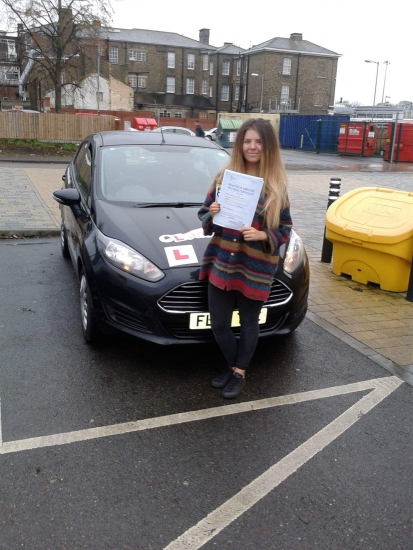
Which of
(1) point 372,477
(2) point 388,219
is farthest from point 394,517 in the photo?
(2) point 388,219

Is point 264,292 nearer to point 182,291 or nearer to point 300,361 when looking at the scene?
point 182,291

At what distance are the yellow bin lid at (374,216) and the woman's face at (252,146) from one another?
292 cm

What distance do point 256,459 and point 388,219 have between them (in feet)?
12.4

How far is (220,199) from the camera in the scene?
3.32m

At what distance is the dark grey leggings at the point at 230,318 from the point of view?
3562mm

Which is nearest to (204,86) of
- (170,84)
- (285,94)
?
(170,84)

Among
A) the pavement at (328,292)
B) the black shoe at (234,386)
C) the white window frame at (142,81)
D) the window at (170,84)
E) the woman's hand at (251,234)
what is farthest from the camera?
the window at (170,84)

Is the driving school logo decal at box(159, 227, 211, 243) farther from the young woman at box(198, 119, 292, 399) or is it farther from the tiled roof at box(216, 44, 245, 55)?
the tiled roof at box(216, 44, 245, 55)

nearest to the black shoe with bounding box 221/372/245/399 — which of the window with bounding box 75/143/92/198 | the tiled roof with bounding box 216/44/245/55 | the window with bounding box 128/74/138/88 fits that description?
the window with bounding box 75/143/92/198

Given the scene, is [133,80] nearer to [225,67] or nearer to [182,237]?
[225,67]

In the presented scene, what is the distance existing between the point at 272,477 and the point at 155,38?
250 feet

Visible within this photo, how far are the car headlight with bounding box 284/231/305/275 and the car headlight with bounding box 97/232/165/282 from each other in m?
0.98

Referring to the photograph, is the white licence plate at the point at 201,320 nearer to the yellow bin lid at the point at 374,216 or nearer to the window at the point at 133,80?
the yellow bin lid at the point at 374,216

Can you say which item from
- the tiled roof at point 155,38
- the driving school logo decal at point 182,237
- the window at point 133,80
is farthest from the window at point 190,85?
the driving school logo decal at point 182,237
